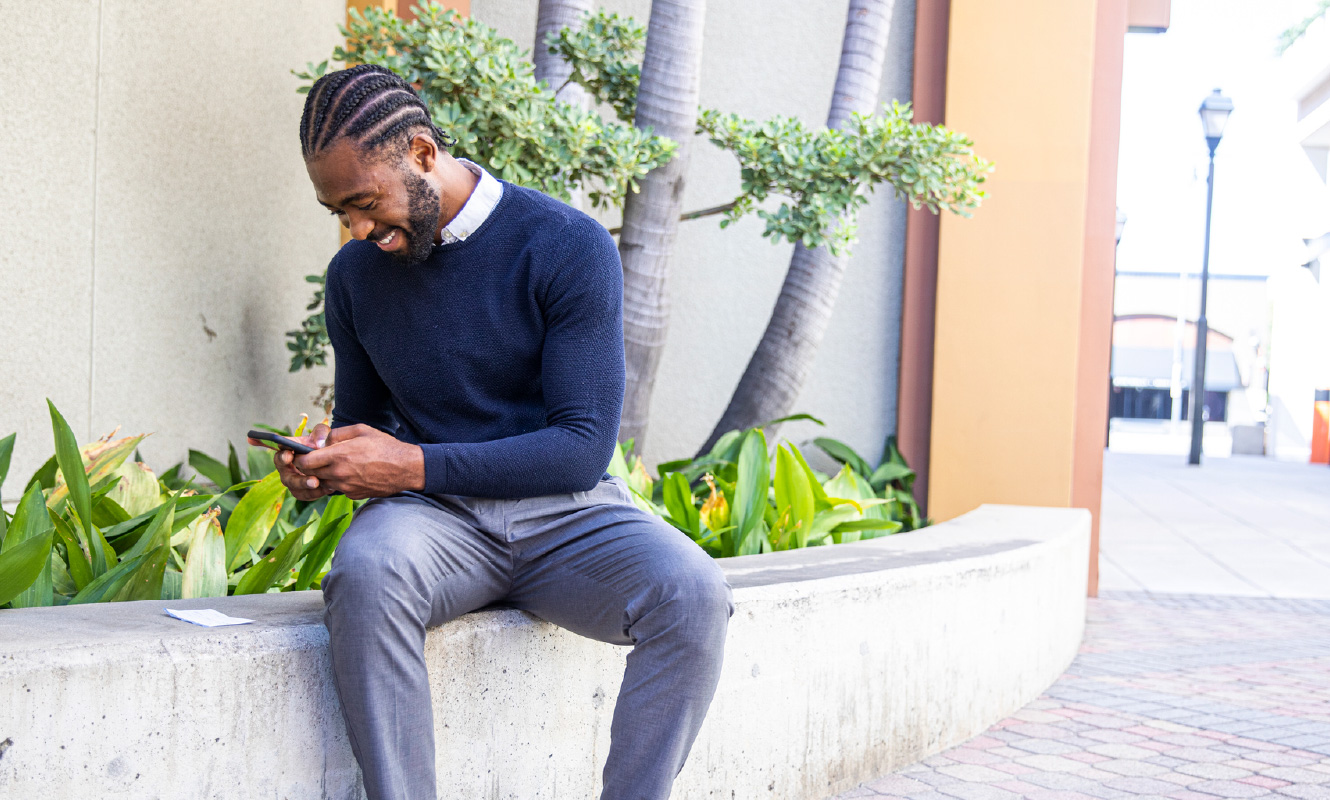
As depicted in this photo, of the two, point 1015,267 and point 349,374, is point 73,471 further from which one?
point 1015,267

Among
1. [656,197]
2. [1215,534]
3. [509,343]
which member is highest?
[656,197]

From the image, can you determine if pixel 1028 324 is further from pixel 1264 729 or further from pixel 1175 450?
pixel 1175 450

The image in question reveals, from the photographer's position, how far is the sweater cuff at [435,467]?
2.14 m

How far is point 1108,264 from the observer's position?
21.4 ft

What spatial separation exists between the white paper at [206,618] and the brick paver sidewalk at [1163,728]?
70.2 inches

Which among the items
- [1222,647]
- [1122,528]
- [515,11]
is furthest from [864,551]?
[1122,528]

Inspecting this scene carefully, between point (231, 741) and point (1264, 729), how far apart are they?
3424mm

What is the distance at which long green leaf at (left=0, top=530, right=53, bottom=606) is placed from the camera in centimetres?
215

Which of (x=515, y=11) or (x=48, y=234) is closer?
(x=48, y=234)

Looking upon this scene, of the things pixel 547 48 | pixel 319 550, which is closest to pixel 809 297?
pixel 547 48

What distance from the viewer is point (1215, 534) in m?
9.61

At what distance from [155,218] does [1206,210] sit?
1808 cm

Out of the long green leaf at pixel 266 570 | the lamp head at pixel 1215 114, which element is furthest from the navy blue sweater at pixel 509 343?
the lamp head at pixel 1215 114

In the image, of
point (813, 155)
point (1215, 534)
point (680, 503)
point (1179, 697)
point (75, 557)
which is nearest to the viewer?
point (75, 557)
